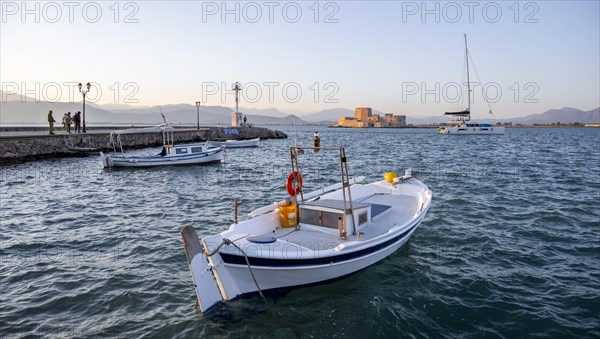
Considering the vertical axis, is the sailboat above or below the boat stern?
above

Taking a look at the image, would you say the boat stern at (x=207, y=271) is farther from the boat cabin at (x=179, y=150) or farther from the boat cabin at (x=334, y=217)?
the boat cabin at (x=179, y=150)

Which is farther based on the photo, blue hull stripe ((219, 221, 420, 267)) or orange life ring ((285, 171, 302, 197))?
orange life ring ((285, 171, 302, 197))

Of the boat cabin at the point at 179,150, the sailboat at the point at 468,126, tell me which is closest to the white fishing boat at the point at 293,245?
the boat cabin at the point at 179,150

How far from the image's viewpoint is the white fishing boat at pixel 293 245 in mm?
8273

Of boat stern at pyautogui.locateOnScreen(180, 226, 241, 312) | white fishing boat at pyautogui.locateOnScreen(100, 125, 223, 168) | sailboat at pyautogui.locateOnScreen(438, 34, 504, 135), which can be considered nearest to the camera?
boat stern at pyautogui.locateOnScreen(180, 226, 241, 312)

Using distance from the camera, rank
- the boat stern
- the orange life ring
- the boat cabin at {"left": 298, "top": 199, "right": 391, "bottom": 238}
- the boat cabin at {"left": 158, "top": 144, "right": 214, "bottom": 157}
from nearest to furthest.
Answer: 1. the boat stern
2. the boat cabin at {"left": 298, "top": 199, "right": 391, "bottom": 238}
3. the orange life ring
4. the boat cabin at {"left": 158, "top": 144, "right": 214, "bottom": 157}

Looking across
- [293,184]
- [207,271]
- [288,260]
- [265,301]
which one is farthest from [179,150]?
[265,301]

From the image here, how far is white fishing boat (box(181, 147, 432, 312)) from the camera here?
8273 mm

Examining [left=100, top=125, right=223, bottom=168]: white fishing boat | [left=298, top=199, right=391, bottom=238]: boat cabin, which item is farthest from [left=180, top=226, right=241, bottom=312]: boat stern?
[left=100, top=125, right=223, bottom=168]: white fishing boat

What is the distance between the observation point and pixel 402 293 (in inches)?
384

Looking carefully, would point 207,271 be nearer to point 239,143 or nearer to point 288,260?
point 288,260

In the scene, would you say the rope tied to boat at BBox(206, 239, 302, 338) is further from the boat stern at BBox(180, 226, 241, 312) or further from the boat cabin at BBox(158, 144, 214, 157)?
the boat cabin at BBox(158, 144, 214, 157)

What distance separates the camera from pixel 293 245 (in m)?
9.26

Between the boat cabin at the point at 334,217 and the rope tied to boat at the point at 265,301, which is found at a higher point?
the boat cabin at the point at 334,217
